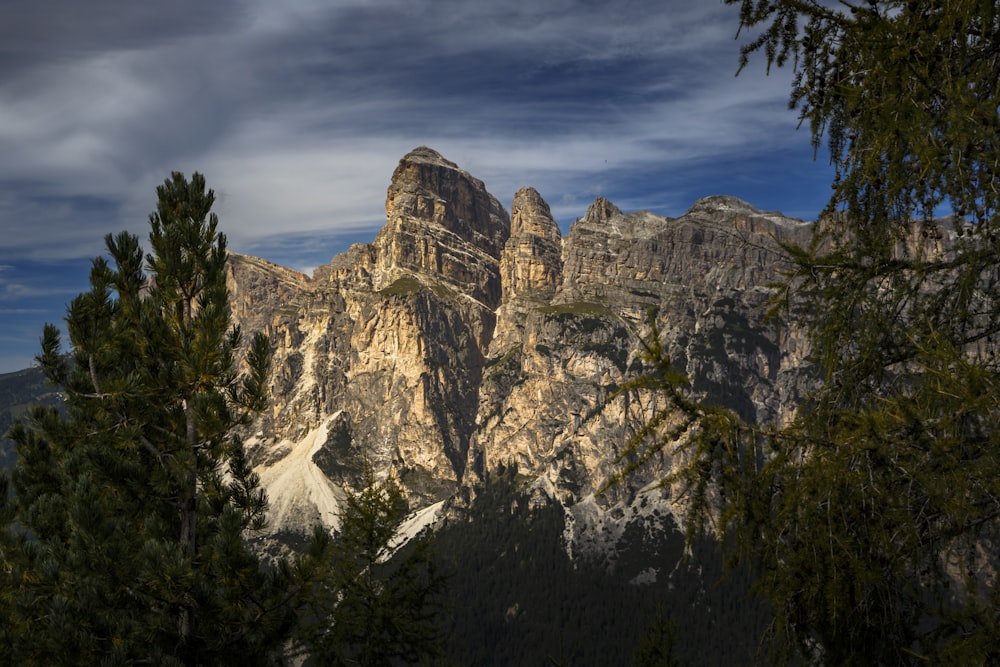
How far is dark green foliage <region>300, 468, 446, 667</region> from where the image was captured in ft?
54.7

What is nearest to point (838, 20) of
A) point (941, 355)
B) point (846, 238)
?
point (846, 238)

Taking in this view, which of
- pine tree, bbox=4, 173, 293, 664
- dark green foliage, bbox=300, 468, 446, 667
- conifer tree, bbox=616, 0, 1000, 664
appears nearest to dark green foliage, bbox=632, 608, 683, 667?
dark green foliage, bbox=300, 468, 446, 667

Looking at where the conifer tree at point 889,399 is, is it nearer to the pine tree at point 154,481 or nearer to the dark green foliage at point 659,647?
the pine tree at point 154,481

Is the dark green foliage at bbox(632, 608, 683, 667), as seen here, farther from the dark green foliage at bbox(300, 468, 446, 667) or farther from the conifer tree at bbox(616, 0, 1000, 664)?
the conifer tree at bbox(616, 0, 1000, 664)

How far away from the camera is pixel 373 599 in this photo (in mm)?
17797

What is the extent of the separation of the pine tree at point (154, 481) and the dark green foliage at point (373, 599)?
3.06 m

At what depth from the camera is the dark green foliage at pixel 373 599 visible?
16672 millimetres

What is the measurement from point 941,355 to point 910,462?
2.69ft

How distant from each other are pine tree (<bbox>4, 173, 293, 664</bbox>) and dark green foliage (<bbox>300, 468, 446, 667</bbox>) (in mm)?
3060

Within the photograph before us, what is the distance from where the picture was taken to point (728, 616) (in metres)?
195

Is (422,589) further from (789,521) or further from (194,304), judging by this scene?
(789,521)

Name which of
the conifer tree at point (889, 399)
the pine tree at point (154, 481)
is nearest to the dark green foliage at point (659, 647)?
the pine tree at point (154, 481)

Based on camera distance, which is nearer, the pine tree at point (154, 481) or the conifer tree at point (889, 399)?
the conifer tree at point (889, 399)

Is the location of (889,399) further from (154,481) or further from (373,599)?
(373,599)
